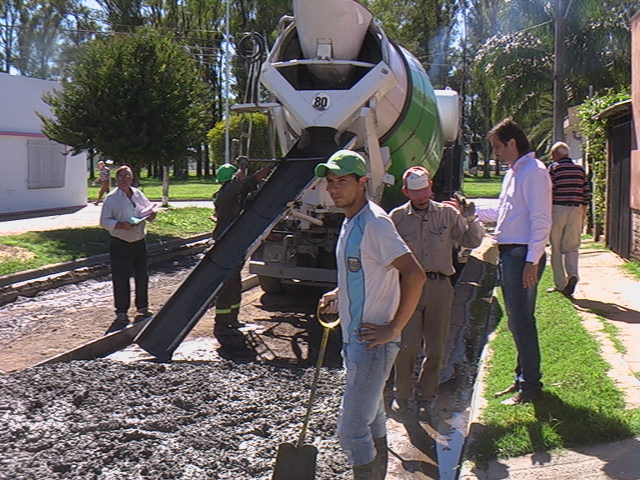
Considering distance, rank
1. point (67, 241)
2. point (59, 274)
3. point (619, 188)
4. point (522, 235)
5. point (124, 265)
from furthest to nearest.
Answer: point (67, 241)
point (619, 188)
point (59, 274)
point (124, 265)
point (522, 235)

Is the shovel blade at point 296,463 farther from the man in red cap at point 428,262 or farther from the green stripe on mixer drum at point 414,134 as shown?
the green stripe on mixer drum at point 414,134

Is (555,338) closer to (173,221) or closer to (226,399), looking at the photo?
(226,399)

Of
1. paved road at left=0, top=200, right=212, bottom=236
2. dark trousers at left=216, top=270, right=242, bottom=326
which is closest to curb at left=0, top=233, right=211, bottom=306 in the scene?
paved road at left=0, top=200, right=212, bottom=236

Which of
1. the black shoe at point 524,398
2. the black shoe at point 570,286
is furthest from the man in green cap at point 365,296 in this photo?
the black shoe at point 570,286

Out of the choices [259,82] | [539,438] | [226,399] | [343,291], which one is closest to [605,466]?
[539,438]

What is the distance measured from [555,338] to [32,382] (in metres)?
4.76

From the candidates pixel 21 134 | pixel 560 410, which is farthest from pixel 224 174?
pixel 21 134

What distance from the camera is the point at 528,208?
5375 mm

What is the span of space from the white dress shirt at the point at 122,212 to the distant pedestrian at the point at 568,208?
505 centimetres

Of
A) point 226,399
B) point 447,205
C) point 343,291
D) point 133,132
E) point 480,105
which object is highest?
point 480,105

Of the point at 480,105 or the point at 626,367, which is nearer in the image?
the point at 626,367

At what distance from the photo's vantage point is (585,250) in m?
13.8

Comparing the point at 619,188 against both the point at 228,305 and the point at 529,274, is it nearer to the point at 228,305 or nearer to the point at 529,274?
the point at 228,305

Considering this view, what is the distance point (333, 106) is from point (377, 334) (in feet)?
15.1
